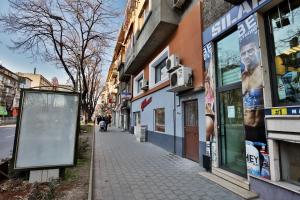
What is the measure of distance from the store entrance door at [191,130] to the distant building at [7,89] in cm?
5149

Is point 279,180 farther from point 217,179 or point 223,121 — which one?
point 223,121

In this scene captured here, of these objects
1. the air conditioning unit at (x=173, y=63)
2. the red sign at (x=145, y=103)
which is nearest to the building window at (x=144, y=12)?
the red sign at (x=145, y=103)

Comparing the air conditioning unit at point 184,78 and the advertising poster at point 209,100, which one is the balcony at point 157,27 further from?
the advertising poster at point 209,100

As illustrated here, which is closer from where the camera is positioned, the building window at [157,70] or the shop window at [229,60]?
the shop window at [229,60]

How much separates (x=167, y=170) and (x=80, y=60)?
432 inches

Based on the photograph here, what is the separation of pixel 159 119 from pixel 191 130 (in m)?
4.04

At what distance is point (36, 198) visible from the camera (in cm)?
367

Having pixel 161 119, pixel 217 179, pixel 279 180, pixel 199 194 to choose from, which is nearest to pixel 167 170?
pixel 217 179

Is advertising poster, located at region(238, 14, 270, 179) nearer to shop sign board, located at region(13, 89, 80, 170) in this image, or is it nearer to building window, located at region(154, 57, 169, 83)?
shop sign board, located at region(13, 89, 80, 170)

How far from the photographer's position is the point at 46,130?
521 centimetres

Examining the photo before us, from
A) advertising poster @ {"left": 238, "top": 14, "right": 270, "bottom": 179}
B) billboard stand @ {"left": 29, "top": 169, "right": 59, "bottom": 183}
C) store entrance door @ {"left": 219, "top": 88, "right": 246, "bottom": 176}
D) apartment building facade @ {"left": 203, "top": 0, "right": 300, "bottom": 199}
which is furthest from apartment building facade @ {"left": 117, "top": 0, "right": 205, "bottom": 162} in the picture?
billboard stand @ {"left": 29, "top": 169, "right": 59, "bottom": 183}

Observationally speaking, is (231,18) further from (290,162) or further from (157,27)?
(157,27)

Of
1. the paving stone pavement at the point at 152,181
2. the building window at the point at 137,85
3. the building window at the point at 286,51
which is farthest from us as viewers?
the building window at the point at 137,85

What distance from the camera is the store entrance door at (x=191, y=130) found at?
7254 millimetres
